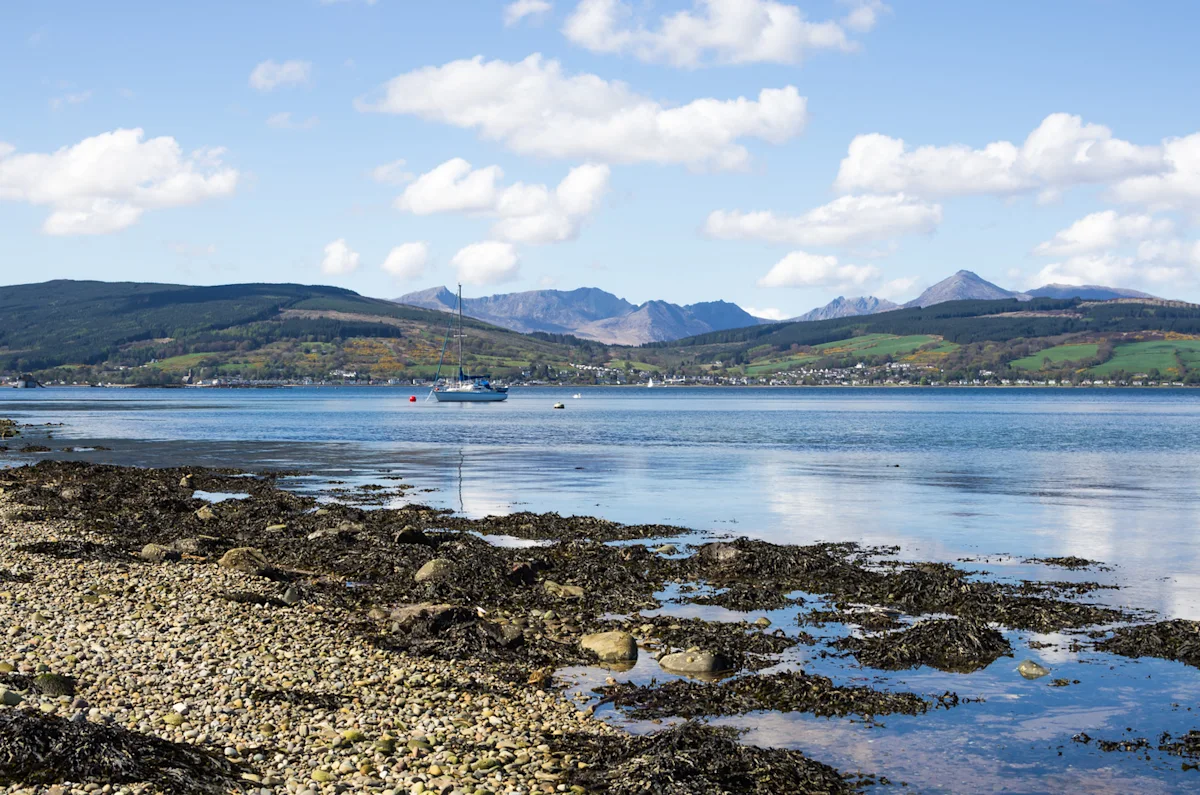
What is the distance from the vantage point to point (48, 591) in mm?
18641

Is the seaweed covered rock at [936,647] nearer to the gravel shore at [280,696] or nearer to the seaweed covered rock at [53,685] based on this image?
the gravel shore at [280,696]

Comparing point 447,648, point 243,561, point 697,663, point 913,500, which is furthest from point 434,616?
point 913,500

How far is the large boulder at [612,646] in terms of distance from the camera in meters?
16.3

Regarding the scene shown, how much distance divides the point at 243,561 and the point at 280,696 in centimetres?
992

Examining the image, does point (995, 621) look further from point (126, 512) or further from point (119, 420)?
point (119, 420)

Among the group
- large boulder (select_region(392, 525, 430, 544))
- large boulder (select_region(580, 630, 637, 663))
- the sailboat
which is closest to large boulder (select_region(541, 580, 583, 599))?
large boulder (select_region(580, 630, 637, 663))

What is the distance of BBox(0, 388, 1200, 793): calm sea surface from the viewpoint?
12.9 metres

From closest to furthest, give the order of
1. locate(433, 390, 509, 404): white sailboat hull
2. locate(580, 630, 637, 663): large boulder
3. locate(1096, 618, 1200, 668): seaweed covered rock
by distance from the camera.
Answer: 1. locate(580, 630, 637, 663): large boulder
2. locate(1096, 618, 1200, 668): seaweed covered rock
3. locate(433, 390, 509, 404): white sailboat hull

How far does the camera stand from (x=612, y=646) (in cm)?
1642

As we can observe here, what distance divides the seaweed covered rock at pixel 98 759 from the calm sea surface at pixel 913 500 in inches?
239

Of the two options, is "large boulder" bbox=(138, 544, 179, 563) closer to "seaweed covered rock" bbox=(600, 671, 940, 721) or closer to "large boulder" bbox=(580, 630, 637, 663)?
"large boulder" bbox=(580, 630, 637, 663)

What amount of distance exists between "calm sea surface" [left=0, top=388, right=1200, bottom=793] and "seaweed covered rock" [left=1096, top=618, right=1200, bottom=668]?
17.5 inches

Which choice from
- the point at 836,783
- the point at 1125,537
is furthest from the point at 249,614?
the point at 1125,537

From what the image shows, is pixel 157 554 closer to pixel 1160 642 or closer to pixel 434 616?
pixel 434 616
